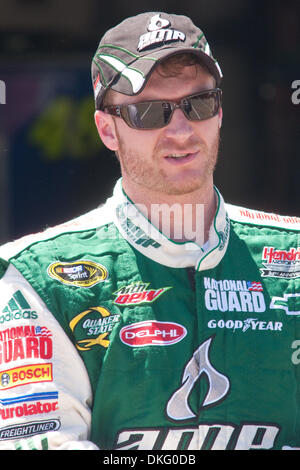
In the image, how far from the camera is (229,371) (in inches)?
71.1

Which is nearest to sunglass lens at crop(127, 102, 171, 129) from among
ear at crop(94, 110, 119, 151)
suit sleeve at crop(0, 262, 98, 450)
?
ear at crop(94, 110, 119, 151)

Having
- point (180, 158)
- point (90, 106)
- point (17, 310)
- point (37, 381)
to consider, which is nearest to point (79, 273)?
point (17, 310)

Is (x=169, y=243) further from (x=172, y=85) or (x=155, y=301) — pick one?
(x=172, y=85)

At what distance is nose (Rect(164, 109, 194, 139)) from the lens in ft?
6.16

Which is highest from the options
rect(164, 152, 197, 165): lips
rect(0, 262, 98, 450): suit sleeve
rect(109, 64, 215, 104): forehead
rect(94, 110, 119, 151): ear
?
rect(109, 64, 215, 104): forehead

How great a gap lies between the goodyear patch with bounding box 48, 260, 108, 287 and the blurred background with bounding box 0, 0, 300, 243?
0.97 meters

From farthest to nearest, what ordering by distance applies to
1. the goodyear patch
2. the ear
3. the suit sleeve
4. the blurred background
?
the blurred background < the ear < the goodyear patch < the suit sleeve

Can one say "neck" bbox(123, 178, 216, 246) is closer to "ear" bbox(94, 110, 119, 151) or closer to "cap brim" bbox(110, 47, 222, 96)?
"ear" bbox(94, 110, 119, 151)

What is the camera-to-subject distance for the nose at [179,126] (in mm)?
1877

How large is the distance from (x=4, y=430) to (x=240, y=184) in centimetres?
152

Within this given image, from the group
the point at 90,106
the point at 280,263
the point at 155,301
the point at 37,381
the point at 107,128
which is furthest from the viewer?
the point at 90,106

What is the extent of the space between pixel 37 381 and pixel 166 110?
780 mm

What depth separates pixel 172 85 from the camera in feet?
6.25
